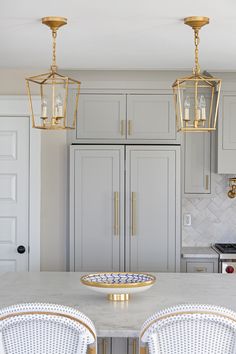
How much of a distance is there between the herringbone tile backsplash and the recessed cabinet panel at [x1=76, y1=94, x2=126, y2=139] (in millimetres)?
953

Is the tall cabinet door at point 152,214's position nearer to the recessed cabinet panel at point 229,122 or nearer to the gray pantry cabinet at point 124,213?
the gray pantry cabinet at point 124,213

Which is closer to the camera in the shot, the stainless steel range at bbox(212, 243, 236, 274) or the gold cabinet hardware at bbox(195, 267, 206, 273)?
the stainless steel range at bbox(212, 243, 236, 274)

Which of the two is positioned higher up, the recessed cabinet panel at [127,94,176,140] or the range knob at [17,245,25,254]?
the recessed cabinet panel at [127,94,176,140]

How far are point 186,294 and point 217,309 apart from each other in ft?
3.39

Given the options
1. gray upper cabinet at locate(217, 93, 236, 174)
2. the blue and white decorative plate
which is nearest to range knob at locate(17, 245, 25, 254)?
gray upper cabinet at locate(217, 93, 236, 174)

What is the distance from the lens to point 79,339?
237 cm

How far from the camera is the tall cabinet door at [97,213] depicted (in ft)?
17.1

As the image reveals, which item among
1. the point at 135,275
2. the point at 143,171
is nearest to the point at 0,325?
the point at 135,275

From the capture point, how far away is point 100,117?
5.29m

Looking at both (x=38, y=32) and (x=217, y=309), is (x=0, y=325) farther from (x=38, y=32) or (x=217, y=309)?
(x=38, y=32)

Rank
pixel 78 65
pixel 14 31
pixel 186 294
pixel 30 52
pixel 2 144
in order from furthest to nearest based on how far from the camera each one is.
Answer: pixel 2 144 < pixel 78 65 < pixel 30 52 < pixel 14 31 < pixel 186 294

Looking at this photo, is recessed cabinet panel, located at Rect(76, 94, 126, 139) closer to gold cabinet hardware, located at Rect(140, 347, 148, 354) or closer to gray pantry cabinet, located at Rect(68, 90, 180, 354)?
gray pantry cabinet, located at Rect(68, 90, 180, 354)

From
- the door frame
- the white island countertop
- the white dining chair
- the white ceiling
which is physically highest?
the white ceiling

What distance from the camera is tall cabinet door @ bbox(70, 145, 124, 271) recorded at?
17.1 ft
